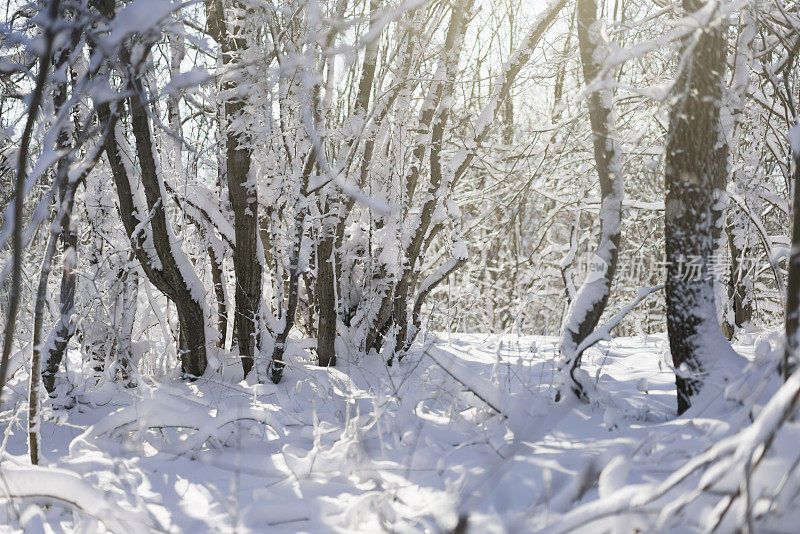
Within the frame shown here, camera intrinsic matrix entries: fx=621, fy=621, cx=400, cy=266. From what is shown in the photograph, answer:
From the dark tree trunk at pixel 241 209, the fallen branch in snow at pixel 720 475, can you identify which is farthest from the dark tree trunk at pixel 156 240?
the fallen branch in snow at pixel 720 475

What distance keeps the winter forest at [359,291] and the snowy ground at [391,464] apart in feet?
0.04

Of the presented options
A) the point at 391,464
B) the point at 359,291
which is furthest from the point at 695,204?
the point at 359,291

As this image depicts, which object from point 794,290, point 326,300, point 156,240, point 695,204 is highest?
point 695,204

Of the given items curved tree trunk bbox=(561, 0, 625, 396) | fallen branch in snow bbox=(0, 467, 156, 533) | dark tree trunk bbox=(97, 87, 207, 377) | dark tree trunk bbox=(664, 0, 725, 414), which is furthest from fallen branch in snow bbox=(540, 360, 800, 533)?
dark tree trunk bbox=(97, 87, 207, 377)

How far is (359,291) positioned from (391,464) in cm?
312

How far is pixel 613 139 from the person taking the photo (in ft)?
9.74

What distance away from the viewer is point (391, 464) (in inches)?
90.7

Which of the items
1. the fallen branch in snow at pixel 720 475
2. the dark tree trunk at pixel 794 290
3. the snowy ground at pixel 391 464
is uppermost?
the dark tree trunk at pixel 794 290

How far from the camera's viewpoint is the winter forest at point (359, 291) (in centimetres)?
175

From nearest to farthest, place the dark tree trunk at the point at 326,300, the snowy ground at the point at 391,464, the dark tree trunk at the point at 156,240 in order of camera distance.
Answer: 1. the snowy ground at the point at 391,464
2. the dark tree trunk at the point at 156,240
3. the dark tree trunk at the point at 326,300

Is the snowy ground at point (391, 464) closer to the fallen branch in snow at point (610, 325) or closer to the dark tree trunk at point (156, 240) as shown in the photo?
the fallen branch in snow at point (610, 325)

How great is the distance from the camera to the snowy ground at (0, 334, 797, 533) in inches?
63.6

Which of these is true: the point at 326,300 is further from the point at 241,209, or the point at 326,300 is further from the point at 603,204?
the point at 603,204

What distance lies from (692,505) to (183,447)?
2.02 meters
